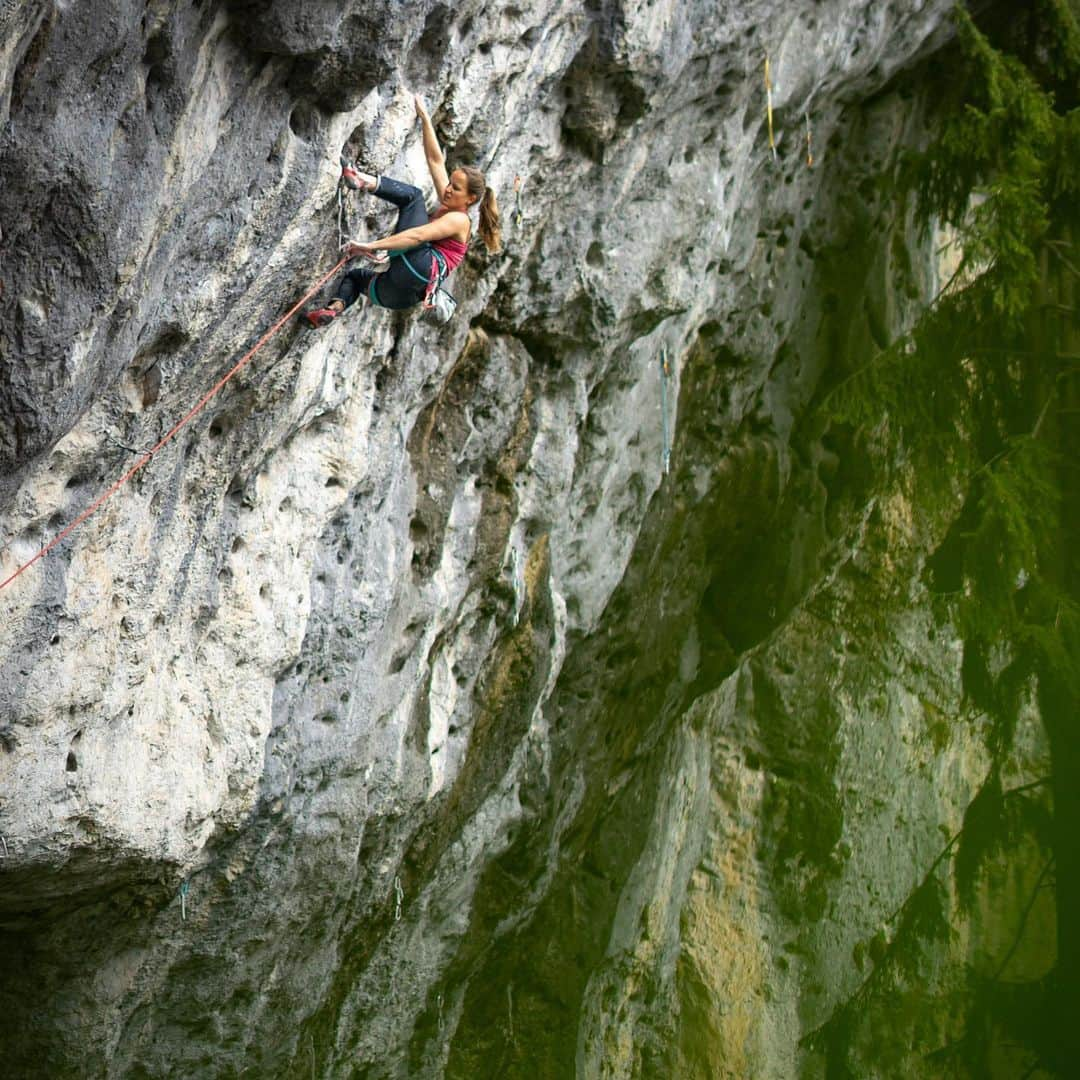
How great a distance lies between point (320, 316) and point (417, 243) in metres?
0.43

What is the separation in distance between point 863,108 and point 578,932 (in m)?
5.82

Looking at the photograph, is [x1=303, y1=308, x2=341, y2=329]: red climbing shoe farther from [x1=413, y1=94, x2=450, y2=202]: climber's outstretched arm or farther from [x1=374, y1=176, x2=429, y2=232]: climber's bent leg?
[x1=413, y1=94, x2=450, y2=202]: climber's outstretched arm

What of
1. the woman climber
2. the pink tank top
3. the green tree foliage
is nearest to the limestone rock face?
the woman climber

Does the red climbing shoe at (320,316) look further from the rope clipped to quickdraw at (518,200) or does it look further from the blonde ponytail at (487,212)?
the rope clipped to quickdraw at (518,200)

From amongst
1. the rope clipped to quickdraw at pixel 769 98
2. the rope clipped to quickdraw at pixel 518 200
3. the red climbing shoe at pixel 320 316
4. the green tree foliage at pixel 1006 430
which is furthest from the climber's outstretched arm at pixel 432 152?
the green tree foliage at pixel 1006 430

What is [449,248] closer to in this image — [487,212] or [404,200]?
[404,200]

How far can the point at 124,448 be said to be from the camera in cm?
469

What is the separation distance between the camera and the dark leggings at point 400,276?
16.9 ft

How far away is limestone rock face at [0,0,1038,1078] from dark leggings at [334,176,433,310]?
16cm

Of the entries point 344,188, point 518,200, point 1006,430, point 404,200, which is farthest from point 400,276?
point 1006,430

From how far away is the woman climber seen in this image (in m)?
5.07

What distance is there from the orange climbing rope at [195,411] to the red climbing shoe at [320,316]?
0.05 metres

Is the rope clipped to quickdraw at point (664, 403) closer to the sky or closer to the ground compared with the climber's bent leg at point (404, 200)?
closer to the sky

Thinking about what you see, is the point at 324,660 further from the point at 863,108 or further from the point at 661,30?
the point at 863,108
